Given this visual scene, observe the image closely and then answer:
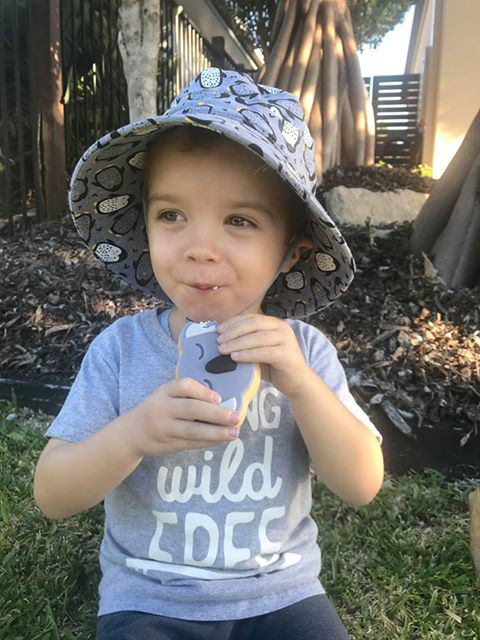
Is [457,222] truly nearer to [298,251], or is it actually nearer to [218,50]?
[298,251]

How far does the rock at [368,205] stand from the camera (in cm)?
484

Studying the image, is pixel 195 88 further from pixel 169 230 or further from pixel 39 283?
pixel 39 283

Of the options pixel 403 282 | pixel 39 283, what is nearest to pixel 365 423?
pixel 403 282

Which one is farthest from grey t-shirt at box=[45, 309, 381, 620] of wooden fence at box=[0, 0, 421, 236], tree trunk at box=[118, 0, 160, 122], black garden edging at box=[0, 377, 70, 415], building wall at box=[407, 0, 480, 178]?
building wall at box=[407, 0, 480, 178]

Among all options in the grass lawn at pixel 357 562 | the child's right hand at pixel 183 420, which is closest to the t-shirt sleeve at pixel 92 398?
the child's right hand at pixel 183 420

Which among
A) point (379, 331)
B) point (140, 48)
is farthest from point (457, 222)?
point (140, 48)

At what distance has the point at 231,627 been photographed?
4.39ft

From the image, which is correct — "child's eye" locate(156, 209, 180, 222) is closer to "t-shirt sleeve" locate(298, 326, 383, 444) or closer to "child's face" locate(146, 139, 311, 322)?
"child's face" locate(146, 139, 311, 322)

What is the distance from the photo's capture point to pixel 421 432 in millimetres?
2555

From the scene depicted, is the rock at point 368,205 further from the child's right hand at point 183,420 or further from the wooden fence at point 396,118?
the wooden fence at point 396,118

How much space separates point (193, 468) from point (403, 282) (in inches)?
95.3

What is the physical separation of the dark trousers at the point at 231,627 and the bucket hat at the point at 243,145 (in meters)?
0.78

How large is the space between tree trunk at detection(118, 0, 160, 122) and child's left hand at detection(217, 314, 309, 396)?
3.30 m

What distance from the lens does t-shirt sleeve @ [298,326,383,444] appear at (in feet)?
4.93
